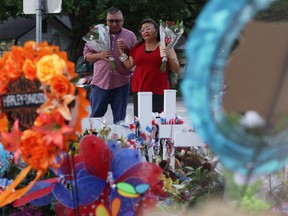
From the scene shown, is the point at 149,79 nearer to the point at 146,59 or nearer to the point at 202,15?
the point at 146,59

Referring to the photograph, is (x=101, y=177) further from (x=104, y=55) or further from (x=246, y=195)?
(x=104, y=55)

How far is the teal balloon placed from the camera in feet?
4.80

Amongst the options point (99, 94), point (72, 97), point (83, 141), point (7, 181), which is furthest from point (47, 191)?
point (99, 94)

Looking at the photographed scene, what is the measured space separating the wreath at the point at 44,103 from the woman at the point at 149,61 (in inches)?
108

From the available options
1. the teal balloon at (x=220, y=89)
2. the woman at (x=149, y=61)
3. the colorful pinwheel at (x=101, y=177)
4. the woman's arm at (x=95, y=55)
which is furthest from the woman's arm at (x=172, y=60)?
the teal balloon at (x=220, y=89)

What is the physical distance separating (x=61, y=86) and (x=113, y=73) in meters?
3.34

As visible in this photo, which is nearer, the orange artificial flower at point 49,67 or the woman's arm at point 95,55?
the orange artificial flower at point 49,67

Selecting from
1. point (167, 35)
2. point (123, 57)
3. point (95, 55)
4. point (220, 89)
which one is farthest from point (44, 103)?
point (95, 55)

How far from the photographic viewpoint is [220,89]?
157 cm

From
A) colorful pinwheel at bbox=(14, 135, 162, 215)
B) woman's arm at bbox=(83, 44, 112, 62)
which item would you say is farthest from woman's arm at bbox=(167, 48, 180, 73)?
colorful pinwheel at bbox=(14, 135, 162, 215)

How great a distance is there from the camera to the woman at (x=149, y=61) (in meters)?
4.75

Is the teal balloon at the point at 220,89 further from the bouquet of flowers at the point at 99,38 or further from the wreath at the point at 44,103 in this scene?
the bouquet of flowers at the point at 99,38

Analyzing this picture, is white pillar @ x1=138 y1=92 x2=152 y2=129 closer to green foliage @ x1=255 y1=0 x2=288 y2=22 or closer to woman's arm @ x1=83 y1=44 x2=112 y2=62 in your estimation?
woman's arm @ x1=83 y1=44 x2=112 y2=62

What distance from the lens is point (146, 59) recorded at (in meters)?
4.81
